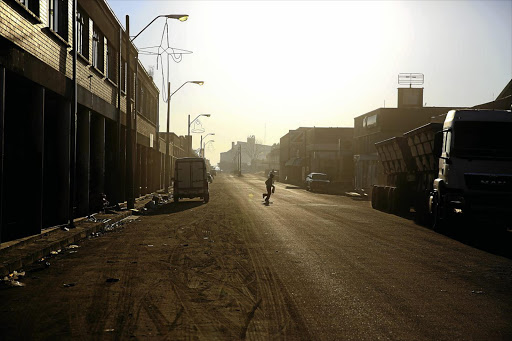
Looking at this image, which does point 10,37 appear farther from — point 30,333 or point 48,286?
point 30,333

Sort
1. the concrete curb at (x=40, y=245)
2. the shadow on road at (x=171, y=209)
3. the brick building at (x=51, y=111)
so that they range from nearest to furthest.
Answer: the concrete curb at (x=40, y=245) → the brick building at (x=51, y=111) → the shadow on road at (x=171, y=209)

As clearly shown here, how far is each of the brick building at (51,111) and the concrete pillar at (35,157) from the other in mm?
24

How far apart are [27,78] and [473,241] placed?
489 inches

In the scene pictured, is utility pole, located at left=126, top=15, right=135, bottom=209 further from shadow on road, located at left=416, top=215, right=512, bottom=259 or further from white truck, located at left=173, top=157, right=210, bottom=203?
shadow on road, located at left=416, top=215, right=512, bottom=259

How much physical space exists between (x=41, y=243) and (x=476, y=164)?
12.1m

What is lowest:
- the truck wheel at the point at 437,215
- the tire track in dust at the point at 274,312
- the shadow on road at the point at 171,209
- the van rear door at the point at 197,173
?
the shadow on road at the point at 171,209

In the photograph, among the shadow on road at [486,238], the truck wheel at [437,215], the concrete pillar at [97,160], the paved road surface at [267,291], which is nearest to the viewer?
the paved road surface at [267,291]

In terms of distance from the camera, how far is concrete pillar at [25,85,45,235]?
502 inches

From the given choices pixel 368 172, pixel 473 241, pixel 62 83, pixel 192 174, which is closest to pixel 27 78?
pixel 62 83

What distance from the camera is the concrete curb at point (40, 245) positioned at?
9.39 m

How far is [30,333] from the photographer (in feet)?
18.5

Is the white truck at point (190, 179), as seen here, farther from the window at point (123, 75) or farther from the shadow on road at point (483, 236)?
the shadow on road at point (483, 236)

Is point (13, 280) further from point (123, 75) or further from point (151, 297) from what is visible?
point (123, 75)

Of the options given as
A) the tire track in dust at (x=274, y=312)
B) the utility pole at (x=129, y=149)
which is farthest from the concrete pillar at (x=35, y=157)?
the utility pole at (x=129, y=149)
